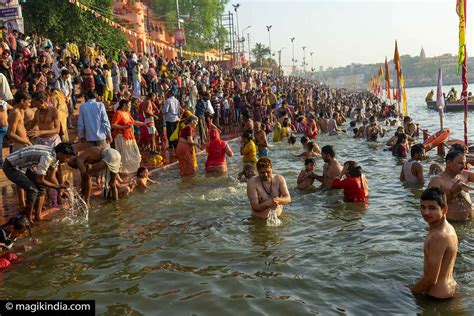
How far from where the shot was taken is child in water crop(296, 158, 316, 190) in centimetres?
951

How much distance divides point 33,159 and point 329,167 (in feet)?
18.4

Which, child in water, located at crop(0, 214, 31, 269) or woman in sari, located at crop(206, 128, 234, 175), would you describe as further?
woman in sari, located at crop(206, 128, 234, 175)

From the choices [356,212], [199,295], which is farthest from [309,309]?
[356,212]

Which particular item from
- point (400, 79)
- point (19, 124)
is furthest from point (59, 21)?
point (19, 124)

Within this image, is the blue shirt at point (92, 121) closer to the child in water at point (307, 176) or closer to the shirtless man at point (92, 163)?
the shirtless man at point (92, 163)

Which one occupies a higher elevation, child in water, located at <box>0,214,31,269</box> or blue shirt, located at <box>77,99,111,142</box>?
blue shirt, located at <box>77,99,111,142</box>

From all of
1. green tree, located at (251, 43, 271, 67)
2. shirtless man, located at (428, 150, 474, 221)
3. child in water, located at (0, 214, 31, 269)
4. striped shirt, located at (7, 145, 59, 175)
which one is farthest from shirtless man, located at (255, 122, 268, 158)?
green tree, located at (251, 43, 271, 67)

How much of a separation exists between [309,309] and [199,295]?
119 cm

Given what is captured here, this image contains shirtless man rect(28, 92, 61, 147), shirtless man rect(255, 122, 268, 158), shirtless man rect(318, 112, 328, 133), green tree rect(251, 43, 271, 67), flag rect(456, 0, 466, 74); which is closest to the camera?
shirtless man rect(28, 92, 61, 147)

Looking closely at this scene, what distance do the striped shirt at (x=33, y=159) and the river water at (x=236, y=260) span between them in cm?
109

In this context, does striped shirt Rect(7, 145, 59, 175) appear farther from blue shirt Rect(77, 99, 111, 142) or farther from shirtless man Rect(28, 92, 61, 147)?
blue shirt Rect(77, 99, 111, 142)

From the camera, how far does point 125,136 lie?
1025cm

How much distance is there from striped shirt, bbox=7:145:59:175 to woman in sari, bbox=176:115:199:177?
4.42 metres

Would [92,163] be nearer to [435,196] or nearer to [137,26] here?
[435,196]
